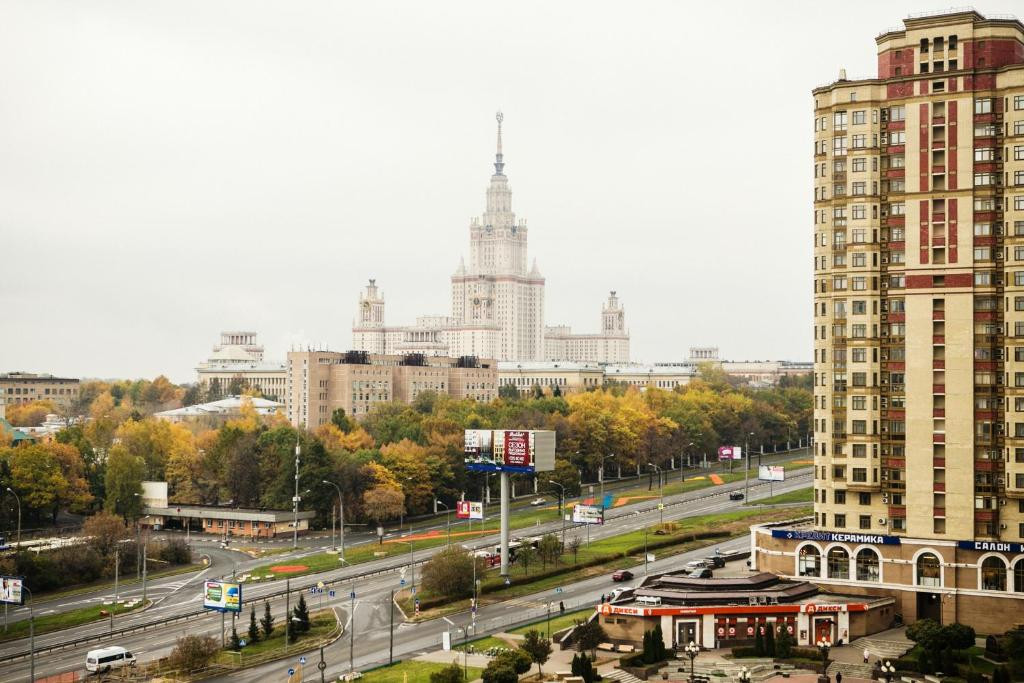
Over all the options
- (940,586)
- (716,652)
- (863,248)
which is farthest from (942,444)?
(716,652)

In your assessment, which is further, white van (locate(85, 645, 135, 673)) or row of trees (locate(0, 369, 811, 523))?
row of trees (locate(0, 369, 811, 523))

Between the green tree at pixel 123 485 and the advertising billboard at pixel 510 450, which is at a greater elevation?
the advertising billboard at pixel 510 450

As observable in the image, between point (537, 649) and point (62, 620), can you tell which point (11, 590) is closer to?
point (62, 620)

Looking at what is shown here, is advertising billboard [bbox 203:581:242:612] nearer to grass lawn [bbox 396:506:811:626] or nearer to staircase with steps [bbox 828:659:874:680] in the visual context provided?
grass lawn [bbox 396:506:811:626]

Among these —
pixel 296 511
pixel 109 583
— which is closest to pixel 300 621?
pixel 109 583

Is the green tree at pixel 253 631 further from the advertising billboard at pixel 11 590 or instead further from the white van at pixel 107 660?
the advertising billboard at pixel 11 590

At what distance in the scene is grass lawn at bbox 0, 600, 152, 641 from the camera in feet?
348

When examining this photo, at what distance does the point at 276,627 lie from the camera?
103m

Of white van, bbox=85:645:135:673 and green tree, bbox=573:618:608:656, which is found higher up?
green tree, bbox=573:618:608:656

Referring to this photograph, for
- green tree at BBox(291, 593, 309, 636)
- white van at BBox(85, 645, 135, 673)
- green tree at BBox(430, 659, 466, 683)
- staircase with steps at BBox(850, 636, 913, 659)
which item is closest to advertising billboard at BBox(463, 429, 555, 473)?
green tree at BBox(291, 593, 309, 636)

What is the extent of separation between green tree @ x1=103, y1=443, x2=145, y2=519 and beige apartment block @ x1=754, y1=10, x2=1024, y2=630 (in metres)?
90.9

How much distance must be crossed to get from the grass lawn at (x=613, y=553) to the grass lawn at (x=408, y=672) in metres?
16.3

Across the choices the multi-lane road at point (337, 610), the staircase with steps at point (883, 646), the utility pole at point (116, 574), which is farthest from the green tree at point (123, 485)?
the staircase with steps at point (883, 646)

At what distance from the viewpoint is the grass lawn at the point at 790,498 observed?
6526 inches
